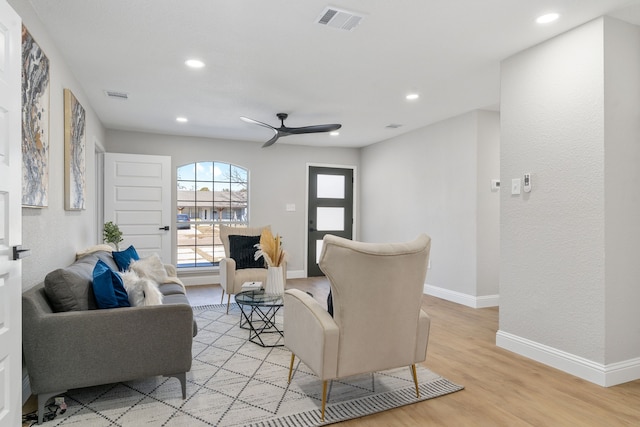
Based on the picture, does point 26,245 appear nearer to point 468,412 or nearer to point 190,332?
point 190,332

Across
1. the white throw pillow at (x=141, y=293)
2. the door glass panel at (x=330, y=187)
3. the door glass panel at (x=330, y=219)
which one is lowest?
the white throw pillow at (x=141, y=293)

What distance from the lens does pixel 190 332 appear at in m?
2.30

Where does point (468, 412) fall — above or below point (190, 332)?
below

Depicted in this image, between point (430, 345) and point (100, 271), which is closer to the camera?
point (100, 271)

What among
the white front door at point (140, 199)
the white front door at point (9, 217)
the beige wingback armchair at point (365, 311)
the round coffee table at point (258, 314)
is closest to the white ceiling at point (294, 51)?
the white front door at point (140, 199)

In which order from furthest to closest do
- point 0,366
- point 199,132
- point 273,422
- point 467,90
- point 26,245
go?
point 199,132 → point 467,90 → point 26,245 → point 273,422 → point 0,366

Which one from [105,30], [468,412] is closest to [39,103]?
[105,30]

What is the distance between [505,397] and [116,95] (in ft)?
15.0

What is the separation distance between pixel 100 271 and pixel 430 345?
8.80 ft

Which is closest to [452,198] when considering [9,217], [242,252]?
[242,252]

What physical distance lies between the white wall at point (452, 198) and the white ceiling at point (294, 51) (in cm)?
47

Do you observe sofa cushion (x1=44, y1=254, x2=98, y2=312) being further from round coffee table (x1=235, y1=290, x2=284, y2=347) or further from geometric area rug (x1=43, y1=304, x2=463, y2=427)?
round coffee table (x1=235, y1=290, x2=284, y2=347)

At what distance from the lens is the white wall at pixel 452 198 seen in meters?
4.75

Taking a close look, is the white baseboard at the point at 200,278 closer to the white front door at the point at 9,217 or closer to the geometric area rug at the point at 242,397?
the geometric area rug at the point at 242,397
